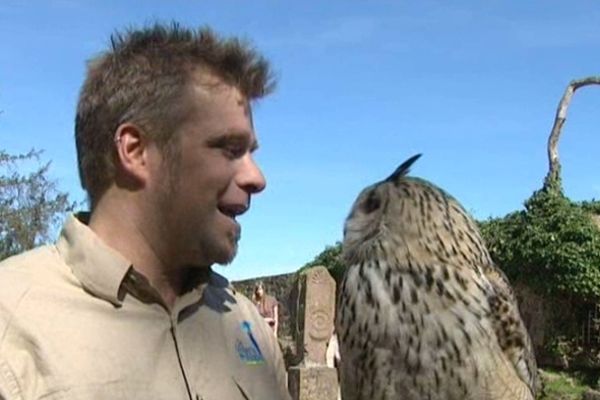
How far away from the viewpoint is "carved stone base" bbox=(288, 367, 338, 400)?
9.77 metres

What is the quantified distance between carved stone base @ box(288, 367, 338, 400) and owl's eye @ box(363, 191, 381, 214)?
654cm

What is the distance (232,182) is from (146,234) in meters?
0.22

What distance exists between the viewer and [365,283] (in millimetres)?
3260

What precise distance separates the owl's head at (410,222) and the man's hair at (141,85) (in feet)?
4.04

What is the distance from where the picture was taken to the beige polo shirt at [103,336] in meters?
1.89

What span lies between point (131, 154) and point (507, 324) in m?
1.74

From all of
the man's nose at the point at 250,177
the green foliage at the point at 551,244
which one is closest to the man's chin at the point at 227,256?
the man's nose at the point at 250,177

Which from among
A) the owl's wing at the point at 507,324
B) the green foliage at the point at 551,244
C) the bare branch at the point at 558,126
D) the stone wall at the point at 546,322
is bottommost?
the owl's wing at the point at 507,324

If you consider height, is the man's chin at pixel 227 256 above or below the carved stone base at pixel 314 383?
below

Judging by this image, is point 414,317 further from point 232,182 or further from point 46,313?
point 46,313

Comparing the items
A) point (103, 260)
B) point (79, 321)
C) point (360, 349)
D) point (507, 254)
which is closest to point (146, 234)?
point (103, 260)

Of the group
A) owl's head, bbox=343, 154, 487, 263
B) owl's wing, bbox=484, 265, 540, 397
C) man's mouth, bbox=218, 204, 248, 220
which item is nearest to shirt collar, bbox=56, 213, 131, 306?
man's mouth, bbox=218, 204, 248, 220

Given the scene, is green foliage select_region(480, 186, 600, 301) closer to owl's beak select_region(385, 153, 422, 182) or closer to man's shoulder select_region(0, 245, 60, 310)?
owl's beak select_region(385, 153, 422, 182)

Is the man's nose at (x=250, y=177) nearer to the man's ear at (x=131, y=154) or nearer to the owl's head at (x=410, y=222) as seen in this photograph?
the man's ear at (x=131, y=154)
